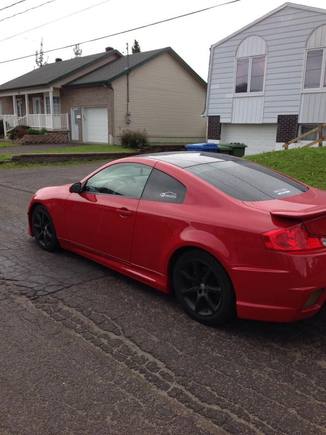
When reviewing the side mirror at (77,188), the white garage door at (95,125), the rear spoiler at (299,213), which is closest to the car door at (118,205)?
the side mirror at (77,188)

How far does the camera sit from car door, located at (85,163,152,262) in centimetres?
425

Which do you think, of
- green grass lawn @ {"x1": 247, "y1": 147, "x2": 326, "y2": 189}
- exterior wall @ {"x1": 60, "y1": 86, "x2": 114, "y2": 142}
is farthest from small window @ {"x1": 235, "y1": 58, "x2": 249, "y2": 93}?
exterior wall @ {"x1": 60, "y1": 86, "x2": 114, "y2": 142}

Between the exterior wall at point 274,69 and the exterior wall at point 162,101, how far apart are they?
8.03m

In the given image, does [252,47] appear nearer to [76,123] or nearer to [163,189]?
[76,123]

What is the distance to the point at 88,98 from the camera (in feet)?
88.8

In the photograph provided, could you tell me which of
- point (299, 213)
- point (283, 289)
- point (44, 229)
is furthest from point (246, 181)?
point (44, 229)

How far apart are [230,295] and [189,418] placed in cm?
114

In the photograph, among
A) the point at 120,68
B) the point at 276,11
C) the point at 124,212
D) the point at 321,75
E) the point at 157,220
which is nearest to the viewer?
the point at 157,220

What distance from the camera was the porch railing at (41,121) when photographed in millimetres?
28828

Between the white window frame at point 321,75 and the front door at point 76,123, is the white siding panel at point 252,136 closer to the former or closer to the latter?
the white window frame at point 321,75

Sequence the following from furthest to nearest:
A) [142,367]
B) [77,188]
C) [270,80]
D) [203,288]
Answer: [270,80], [77,188], [203,288], [142,367]

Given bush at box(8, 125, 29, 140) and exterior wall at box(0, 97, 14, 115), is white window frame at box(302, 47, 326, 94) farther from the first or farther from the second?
exterior wall at box(0, 97, 14, 115)

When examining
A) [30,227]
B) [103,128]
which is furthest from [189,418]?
[103,128]

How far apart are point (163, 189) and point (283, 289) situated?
1563 millimetres
